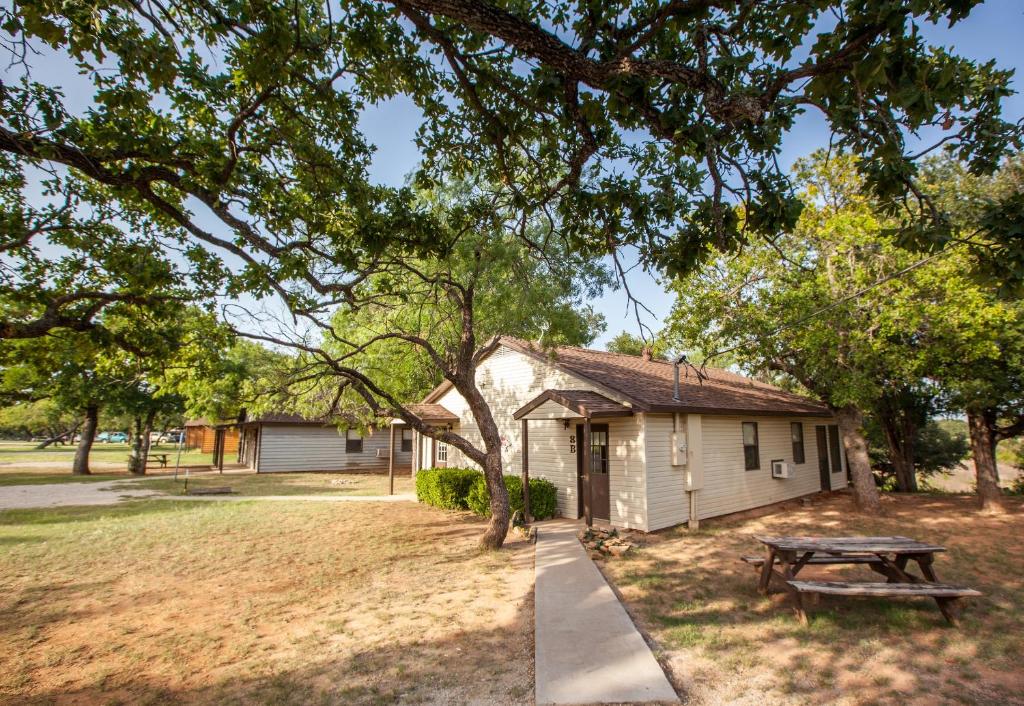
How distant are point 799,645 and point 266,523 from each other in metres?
11.3

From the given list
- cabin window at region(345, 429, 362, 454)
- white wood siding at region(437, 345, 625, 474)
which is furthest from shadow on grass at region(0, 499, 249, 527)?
cabin window at region(345, 429, 362, 454)

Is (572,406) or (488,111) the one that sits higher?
(488,111)

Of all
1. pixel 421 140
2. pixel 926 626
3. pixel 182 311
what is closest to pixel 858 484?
pixel 926 626

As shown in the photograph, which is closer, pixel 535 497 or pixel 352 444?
pixel 535 497

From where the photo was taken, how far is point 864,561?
249 inches

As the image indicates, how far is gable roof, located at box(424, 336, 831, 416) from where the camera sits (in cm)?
1123

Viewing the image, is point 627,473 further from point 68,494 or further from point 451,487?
point 68,494

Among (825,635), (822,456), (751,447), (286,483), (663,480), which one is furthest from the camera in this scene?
(286,483)

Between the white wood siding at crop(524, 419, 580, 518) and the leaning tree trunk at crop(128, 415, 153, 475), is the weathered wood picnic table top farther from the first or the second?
the leaning tree trunk at crop(128, 415, 153, 475)

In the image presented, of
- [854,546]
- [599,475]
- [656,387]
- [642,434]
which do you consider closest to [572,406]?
[642,434]

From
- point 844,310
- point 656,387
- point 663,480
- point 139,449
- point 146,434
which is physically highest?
point 844,310

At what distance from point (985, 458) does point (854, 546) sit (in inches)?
450

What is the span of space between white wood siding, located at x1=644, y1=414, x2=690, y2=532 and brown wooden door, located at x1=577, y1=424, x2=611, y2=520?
1187 mm

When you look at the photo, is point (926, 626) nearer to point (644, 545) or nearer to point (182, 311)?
point (644, 545)
